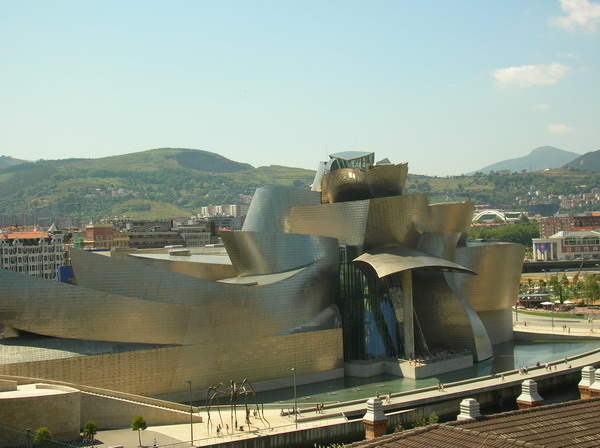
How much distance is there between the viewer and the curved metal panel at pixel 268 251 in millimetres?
40750

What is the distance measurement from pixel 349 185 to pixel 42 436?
24137 mm

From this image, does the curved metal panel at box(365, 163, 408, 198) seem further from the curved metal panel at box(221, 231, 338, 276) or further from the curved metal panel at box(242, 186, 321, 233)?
the curved metal panel at box(221, 231, 338, 276)

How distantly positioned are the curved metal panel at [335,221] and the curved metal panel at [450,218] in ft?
17.5

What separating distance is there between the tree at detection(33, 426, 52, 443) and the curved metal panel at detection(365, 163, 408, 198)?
79.8ft

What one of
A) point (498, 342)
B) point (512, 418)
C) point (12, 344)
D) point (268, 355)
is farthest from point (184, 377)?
point (498, 342)

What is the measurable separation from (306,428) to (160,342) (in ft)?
28.3

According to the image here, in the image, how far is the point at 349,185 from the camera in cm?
4509

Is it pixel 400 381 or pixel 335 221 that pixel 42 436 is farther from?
pixel 335 221

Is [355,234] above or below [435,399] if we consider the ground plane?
above

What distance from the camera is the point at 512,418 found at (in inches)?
723

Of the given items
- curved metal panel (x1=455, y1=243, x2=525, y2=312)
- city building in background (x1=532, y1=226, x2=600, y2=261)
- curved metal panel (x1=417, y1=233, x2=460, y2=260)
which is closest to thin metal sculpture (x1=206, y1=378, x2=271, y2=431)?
curved metal panel (x1=417, y1=233, x2=460, y2=260)

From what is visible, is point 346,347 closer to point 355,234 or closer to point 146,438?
point 355,234

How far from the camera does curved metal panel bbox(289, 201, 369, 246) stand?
42.5 meters

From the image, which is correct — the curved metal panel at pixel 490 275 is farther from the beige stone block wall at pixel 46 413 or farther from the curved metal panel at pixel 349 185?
the beige stone block wall at pixel 46 413
